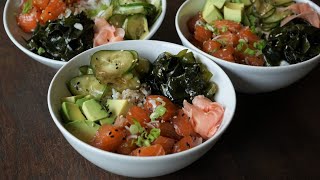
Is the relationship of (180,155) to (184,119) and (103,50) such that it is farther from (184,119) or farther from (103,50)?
(103,50)

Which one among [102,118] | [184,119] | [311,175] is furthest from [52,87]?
[311,175]

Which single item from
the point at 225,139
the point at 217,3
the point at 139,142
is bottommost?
the point at 225,139

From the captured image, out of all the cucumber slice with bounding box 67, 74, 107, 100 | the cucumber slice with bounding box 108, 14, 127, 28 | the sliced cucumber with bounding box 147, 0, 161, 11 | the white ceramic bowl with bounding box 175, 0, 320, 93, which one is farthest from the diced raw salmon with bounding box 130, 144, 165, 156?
the sliced cucumber with bounding box 147, 0, 161, 11

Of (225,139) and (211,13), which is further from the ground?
(211,13)


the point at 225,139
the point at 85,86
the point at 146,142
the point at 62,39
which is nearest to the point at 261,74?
the point at 225,139

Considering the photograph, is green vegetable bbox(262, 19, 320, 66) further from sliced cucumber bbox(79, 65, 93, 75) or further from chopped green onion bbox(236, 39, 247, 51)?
sliced cucumber bbox(79, 65, 93, 75)

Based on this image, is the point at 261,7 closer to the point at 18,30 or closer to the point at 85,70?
the point at 85,70
